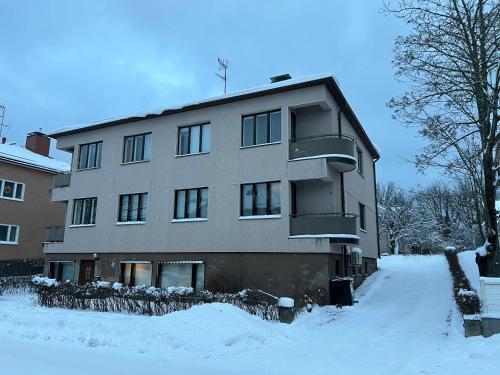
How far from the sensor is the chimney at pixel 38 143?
3888cm

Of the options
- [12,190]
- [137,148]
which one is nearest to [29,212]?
[12,190]

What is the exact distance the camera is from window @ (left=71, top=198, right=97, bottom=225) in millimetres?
25047

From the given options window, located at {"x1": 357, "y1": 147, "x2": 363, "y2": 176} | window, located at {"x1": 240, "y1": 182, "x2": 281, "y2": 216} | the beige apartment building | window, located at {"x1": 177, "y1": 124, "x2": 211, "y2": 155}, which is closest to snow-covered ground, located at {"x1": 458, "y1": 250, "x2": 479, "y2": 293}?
the beige apartment building

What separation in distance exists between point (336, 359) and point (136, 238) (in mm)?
15614

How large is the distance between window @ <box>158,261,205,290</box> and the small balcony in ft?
17.1

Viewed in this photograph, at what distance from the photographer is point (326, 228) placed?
58.1 feet

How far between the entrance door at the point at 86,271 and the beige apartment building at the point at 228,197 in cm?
8

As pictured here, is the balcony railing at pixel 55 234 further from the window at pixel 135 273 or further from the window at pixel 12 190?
the window at pixel 12 190

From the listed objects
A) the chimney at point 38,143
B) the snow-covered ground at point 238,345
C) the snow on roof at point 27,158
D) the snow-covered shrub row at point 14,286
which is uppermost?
the chimney at point 38,143

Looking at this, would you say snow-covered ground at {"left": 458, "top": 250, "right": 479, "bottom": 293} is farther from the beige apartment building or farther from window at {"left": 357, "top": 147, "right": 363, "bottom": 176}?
window at {"left": 357, "top": 147, "right": 363, "bottom": 176}

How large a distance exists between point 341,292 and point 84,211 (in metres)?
16.0

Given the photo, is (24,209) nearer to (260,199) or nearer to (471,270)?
(260,199)

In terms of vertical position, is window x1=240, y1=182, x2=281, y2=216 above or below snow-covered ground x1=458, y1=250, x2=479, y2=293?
above

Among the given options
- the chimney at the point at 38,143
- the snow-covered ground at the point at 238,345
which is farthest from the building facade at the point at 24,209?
the snow-covered ground at the point at 238,345
